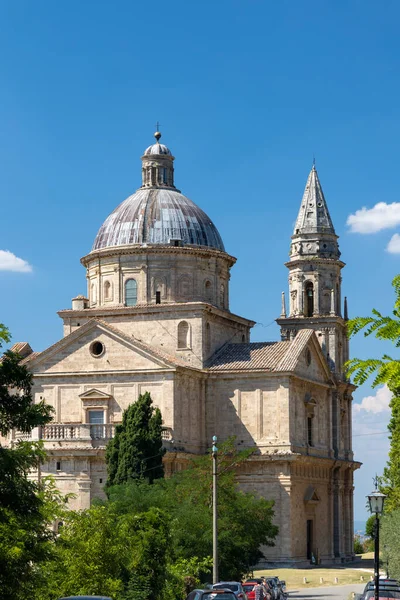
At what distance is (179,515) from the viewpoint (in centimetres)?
5156

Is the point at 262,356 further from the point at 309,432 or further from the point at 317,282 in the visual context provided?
the point at 317,282

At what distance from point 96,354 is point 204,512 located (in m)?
18.0

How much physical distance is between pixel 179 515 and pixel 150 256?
79.7ft

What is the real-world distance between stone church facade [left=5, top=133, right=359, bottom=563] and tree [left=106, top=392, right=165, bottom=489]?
357 cm

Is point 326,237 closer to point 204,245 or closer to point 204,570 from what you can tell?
point 204,245

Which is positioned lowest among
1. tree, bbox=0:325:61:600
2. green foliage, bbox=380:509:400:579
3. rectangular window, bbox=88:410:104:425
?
green foliage, bbox=380:509:400:579

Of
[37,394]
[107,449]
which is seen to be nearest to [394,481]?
[107,449]

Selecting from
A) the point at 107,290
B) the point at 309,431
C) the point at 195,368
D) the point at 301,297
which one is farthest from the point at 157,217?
the point at 309,431

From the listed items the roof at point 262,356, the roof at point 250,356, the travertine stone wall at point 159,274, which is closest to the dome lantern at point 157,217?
the travertine stone wall at point 159,274

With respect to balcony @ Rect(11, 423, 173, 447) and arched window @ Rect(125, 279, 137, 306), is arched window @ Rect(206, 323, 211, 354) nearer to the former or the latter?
arched window @ Rect(125, 279, 137, 306)

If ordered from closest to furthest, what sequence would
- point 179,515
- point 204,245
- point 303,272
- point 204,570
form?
point 204,570 < point 179,515 < point 204,245 < point 303,272

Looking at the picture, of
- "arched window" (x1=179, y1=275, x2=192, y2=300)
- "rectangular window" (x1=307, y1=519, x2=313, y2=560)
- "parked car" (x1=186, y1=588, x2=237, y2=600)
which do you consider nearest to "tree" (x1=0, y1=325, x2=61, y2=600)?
"parked car" (x1=186, y1=588, x2=237, y2=600)

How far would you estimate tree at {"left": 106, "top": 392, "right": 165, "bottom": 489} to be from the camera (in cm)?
5912

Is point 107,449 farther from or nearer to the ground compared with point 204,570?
farther from the ground
